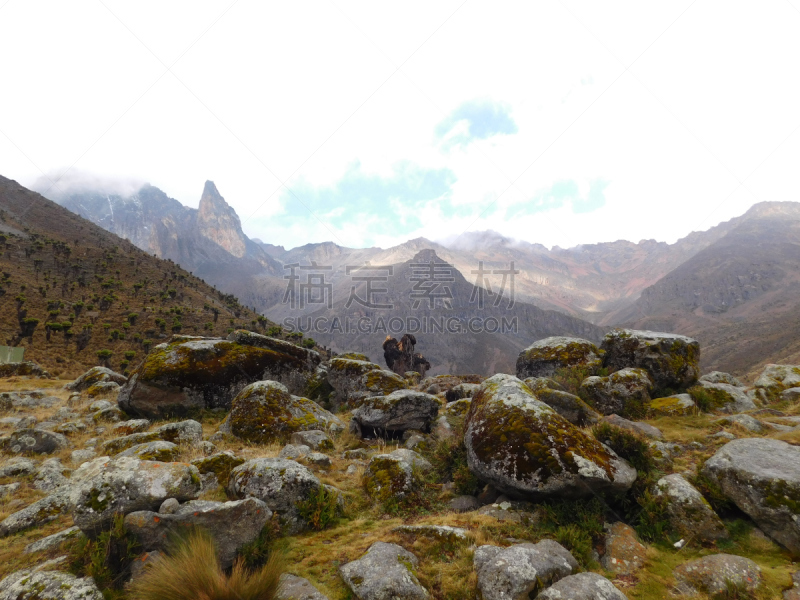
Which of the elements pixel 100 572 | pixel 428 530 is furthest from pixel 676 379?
pixel 100 572

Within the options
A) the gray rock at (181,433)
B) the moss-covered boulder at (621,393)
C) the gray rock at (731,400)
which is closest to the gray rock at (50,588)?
the gray rock at (181,433)

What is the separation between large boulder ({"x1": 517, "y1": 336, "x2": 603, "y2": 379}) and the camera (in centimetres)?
1842

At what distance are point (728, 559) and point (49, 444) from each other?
57.7 feet

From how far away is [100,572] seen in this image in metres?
4.93

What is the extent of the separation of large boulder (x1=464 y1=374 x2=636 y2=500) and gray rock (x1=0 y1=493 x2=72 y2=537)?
8994mm

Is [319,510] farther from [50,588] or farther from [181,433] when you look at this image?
[181,433]

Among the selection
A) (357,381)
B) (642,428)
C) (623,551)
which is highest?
(357,381)

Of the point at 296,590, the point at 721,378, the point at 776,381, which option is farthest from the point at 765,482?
the point at 721,378

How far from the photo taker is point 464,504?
848 centimetres

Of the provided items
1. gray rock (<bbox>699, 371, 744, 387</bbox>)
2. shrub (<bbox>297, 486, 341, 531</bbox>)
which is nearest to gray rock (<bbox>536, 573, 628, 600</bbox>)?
shrub (<bbox>297, 486, 341, 531</bbox>)

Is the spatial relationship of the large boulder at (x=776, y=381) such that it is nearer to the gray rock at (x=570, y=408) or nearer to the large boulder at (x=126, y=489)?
the gray rock at (x=570, y=408)

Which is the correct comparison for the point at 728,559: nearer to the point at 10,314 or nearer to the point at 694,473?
the point at 694,473

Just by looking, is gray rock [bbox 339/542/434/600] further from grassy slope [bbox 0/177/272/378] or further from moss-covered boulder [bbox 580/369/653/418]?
grassy slope [bbox 0/177/272/378]

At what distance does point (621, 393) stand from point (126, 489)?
16530 mm
